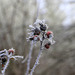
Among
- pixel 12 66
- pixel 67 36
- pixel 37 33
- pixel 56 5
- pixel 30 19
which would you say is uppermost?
pixel 56 5

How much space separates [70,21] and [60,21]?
1.05 feet

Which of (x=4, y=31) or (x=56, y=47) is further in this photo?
(x=56, y=47)

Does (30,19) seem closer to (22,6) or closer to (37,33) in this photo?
(22,6)

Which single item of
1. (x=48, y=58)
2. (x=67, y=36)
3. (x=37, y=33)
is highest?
(x=67, y=36)

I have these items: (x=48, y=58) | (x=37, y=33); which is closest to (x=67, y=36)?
(x=48, y=58)

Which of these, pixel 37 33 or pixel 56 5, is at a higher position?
pixel 56 5

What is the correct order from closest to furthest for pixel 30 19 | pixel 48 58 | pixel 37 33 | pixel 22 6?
pixel 37 33
pixel 22 6
pixel 30 19
pixel 48 58

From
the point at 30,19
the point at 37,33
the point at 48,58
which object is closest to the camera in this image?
the point at 37,33

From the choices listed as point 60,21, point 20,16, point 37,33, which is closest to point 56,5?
point 60,21

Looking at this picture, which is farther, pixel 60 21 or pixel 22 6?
pixel 60 21

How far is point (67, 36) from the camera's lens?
3791 millimetres

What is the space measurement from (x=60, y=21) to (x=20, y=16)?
4.21 feet

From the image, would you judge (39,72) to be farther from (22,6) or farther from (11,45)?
(22,6)

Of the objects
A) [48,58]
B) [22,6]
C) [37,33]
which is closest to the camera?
[37,33]
